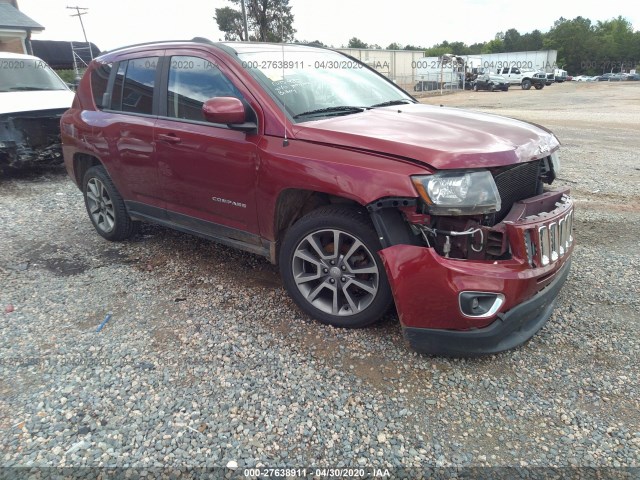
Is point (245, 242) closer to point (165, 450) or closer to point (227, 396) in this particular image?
point (227, 396)

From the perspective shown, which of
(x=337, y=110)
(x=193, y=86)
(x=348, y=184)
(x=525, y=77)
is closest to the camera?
(x=348, y=184)

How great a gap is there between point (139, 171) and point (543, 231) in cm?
322

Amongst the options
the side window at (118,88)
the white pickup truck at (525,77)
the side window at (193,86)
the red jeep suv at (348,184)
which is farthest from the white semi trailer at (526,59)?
the side window at (193,86)

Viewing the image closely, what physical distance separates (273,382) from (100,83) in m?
3.54

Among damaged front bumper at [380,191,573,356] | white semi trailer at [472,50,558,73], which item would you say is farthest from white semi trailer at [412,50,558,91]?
damaged front bumper at [380,191,573,356]

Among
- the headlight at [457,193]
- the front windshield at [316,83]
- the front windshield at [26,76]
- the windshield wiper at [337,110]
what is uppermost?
the front windshield at [26,76]

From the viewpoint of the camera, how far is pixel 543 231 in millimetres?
2627

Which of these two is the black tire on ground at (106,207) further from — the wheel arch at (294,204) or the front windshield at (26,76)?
the front windshield at (26,76)

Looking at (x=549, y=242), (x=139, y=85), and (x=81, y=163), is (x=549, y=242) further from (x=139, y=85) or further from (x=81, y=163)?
(x=81, y=163)

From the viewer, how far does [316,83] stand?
141 inches

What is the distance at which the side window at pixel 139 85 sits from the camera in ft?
13.0

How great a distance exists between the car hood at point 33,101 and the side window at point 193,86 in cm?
478

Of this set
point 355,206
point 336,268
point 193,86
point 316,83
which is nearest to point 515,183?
point 355,206

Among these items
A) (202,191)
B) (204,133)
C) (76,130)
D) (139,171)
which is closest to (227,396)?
(202,191)
